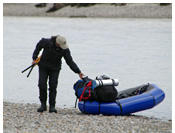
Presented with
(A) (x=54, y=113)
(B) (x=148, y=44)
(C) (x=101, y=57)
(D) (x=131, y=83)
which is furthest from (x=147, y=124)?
(B) (x=148, y=44)

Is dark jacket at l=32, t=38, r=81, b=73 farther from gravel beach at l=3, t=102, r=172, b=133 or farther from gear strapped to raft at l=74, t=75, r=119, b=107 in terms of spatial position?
gravel beach at l=3, t=102, r=172, b=133

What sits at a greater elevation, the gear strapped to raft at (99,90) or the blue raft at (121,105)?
the gear strapped to raft at (99,90)

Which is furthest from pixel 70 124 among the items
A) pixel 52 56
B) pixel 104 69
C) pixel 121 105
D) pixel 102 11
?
pixel 102 11

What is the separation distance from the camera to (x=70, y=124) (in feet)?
21.2

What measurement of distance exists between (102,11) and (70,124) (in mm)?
53152

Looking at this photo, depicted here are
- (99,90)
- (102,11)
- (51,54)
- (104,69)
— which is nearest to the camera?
(51,54)

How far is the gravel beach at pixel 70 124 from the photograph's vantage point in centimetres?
606

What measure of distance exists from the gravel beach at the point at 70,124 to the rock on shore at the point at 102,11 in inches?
1731

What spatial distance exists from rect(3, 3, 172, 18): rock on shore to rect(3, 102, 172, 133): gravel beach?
43976mm

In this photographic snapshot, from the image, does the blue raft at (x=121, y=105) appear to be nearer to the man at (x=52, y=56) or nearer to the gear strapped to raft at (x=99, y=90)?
the gear strapped to raft at (x=99, y=90)

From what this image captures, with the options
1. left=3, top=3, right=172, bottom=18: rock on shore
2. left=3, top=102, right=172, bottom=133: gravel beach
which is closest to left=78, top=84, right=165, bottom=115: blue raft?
left=3, top=102, right=172, bottom=133: gravel beach

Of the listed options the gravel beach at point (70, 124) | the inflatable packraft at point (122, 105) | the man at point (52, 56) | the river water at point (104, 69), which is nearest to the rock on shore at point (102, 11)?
the river water at point (104, 69)

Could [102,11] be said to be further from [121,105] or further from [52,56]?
[52,56]

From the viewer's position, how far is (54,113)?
295 inches
